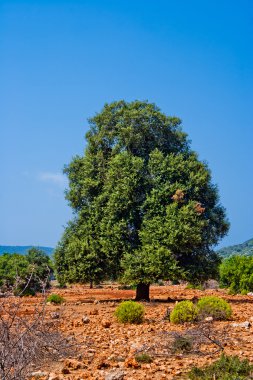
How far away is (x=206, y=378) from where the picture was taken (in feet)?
26.8

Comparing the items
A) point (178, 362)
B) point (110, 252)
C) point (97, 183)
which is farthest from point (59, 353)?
point (97, 183)

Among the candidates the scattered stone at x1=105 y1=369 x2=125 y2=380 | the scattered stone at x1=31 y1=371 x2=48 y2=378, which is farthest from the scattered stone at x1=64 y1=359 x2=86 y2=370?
the scattered stone at x1=105 y1=369 x2=125 y2=380

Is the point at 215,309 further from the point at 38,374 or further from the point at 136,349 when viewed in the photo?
the point at 38,374

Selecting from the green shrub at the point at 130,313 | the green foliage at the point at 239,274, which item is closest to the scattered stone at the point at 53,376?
the green shrub at the point at 130,313

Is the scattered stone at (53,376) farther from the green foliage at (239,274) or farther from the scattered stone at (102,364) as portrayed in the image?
the green foliage at (239,274)

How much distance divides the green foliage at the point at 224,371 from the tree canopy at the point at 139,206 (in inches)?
531

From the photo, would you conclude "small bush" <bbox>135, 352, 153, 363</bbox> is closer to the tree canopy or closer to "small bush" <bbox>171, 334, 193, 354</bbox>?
"small bush" <bbox>171, 334, 193, 354</bbox>

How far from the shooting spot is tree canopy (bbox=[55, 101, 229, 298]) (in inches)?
910

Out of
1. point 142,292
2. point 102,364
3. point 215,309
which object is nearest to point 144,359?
point 102,364

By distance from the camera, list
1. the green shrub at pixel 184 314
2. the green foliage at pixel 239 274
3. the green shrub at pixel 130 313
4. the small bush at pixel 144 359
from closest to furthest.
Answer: the small bush at pixel 144 359 → the green shrub at pixel 184 314 → the green shrub at pixel 130 313 → the green foliage at pixel 239 274

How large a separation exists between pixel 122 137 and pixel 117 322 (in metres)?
11.4

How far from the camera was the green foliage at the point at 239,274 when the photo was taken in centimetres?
3359

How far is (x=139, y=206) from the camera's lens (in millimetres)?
24172

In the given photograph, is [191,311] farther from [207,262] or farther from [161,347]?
[207,262]
